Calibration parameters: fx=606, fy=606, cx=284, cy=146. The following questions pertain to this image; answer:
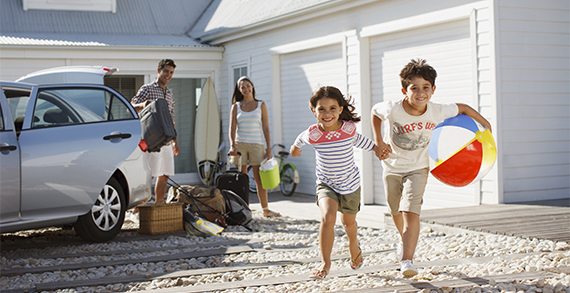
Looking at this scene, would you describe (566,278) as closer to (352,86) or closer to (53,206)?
(53,206)

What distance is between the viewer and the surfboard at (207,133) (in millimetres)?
13273

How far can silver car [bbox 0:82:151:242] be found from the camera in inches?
211

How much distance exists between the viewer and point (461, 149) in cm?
468

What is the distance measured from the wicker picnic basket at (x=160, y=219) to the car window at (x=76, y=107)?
1.08 meters

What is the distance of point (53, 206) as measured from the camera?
221 inches

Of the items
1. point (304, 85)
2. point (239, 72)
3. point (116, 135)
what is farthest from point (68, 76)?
point (239, 72)

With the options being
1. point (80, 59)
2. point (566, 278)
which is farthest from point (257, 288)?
point (80, 59)

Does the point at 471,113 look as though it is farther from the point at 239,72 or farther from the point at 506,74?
the point at 239,72

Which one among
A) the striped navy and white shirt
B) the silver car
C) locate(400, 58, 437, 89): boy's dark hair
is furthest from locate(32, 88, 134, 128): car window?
locate(400, 58, 437, 89): boy's dark hair

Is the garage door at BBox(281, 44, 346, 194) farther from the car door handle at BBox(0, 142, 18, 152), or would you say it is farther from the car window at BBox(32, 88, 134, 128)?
the car door handle at BBox(0, 142, 18, 152)

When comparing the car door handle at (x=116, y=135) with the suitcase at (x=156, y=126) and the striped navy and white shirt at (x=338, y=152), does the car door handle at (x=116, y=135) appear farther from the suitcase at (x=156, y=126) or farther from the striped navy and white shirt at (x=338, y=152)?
the striped navy and white shirt at (x=338, y=152)

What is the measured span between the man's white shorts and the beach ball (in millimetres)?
4148

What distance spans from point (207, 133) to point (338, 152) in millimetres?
9337

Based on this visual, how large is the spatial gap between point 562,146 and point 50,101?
6.36 meters
